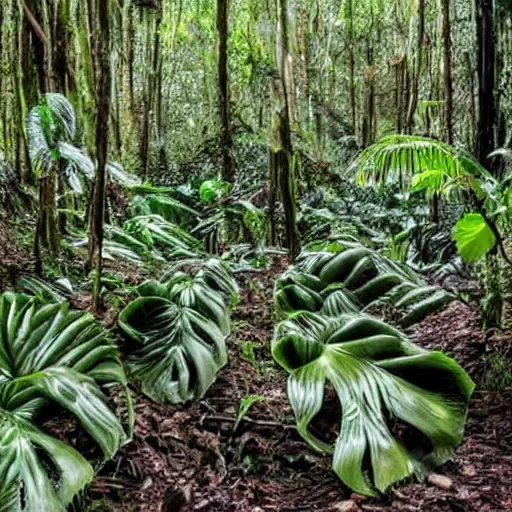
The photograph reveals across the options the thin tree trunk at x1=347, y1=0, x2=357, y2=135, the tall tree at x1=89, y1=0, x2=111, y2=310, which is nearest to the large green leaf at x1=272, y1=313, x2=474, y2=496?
the tall tree at x1=89, y1=0, x2=111, y2=310

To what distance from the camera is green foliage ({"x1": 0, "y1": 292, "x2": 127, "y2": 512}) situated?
1362 mm

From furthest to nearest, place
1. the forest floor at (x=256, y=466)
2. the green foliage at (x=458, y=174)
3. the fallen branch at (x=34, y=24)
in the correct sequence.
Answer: the fallen branch at (x=34, y=24), the green foliage at (x=458, y=174), the forest floor at (x=256, y=466)

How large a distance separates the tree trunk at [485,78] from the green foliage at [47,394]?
7.77ft

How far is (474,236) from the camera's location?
8.70 ft

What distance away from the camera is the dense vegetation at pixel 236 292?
1755 millimetres

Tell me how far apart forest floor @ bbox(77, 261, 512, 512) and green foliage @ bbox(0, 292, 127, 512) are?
18cm

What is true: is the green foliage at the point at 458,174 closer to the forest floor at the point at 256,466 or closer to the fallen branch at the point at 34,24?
the forest floor at the point at 256,466

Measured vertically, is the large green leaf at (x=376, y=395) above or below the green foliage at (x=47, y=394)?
below

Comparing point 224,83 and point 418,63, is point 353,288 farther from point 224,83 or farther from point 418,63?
point 418,63

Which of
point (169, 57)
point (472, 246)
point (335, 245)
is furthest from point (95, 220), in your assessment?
point (169, 57)

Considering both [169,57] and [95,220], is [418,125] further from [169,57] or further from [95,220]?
[95,220]

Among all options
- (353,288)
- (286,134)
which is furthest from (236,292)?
(286,134)

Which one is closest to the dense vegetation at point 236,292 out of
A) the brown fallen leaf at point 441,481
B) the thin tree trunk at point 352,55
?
the brown fallen leaf at point 441,481

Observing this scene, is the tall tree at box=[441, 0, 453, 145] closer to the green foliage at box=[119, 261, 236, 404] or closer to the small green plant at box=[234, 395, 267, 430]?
the green foliage at box=[119, 261, 236, 404]
